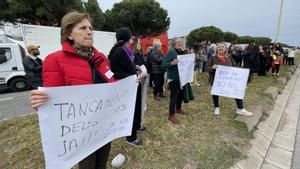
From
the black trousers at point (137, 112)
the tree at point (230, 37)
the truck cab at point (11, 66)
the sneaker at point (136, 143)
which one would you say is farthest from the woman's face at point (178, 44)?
the tree at point (230, 37)

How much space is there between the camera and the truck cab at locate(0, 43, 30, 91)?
9.16m

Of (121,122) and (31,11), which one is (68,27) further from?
(31,11)

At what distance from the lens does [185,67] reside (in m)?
4.34

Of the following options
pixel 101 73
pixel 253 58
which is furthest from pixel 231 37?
pixel 101 73

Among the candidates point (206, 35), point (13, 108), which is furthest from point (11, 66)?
point (206, 35)

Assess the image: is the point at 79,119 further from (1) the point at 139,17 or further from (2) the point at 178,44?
(1) the point at 139,17

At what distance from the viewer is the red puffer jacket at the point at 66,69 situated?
5.17ft

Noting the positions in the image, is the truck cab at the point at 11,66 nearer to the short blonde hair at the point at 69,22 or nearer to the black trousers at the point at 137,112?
the black trousers at the point at 137,112

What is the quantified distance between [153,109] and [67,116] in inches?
155

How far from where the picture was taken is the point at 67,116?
159 cm

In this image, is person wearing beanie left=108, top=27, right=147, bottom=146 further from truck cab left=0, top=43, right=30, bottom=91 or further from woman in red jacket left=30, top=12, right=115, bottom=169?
truck cab left=0, top=43, right=30, bottom=91

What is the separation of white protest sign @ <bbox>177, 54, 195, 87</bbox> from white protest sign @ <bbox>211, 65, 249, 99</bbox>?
0.77m

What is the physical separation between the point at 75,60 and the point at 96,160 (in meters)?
1.03

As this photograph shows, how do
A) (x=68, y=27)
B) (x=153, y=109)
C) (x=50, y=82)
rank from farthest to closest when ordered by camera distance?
(x=153, y=109), (x=68, y=27), (x=50, y=82)
